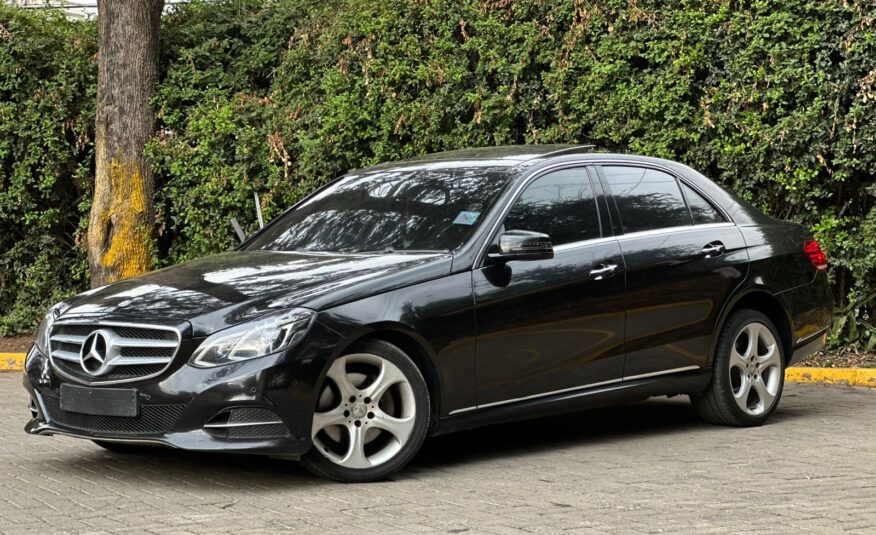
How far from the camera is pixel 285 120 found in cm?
1283

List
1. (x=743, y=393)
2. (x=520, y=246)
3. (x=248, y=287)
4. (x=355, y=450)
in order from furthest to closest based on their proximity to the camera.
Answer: (x=743, y=393), (x=520, y=246), (x=248, y=287), (x=355, y=450)

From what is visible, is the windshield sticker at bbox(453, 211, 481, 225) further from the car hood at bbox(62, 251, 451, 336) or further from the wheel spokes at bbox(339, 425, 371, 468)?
the wheel spokes at bbox(339, 425, 371, 468)

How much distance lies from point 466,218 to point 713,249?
5.82 ft

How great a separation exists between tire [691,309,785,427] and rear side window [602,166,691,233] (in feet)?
2.45

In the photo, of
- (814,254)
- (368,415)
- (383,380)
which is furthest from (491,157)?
(814,254)

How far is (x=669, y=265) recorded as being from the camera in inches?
314

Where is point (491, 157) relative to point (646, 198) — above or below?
above

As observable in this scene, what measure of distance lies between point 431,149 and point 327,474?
6.18 m

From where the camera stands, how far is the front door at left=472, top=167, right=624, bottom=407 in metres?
7.09

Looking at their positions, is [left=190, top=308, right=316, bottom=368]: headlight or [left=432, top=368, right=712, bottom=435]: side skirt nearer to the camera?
[left=190, top=308, right=316, bottom=368]: headlight

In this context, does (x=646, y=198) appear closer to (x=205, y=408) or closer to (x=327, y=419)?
(x=327, y=419)

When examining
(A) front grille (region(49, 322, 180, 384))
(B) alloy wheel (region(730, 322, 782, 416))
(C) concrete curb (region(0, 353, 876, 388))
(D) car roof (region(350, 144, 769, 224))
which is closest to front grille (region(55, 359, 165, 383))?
(A) front grille (region(49, 322, 180, 384))

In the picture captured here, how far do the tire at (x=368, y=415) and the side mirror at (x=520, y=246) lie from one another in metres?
0.80

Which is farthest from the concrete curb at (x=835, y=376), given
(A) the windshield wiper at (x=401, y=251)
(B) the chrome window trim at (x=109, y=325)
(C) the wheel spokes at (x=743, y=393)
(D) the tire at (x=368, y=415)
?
(B) the chrome window trim at (x=109, y=325)
